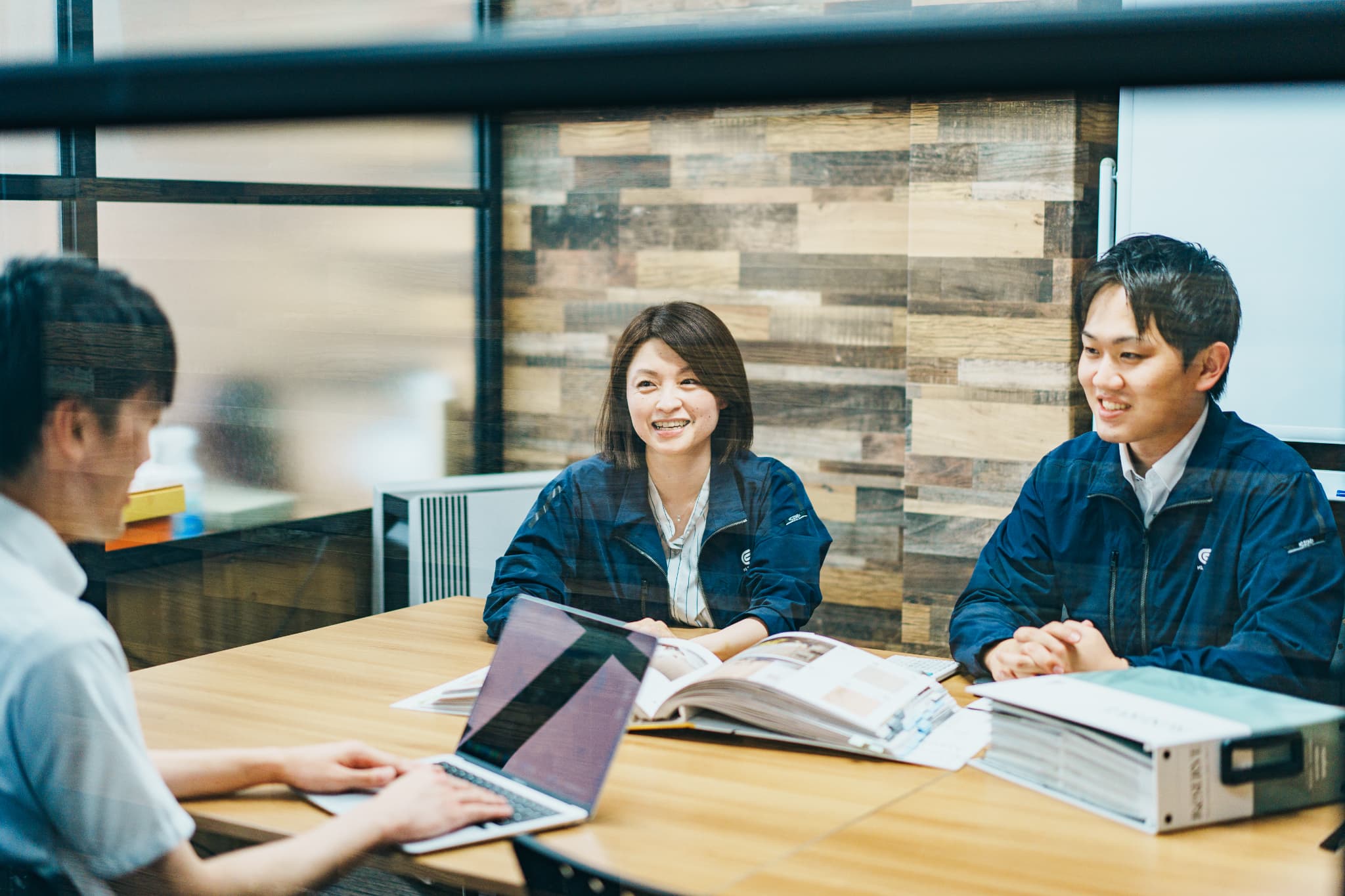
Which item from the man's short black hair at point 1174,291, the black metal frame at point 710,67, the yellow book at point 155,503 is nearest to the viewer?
the black metal frame at point 710,67

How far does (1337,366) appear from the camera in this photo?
470 millimetres

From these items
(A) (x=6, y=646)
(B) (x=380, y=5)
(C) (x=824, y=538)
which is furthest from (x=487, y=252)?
(A) (x=6, y=646)

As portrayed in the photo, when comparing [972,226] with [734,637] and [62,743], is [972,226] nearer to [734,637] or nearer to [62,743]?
[734,637]

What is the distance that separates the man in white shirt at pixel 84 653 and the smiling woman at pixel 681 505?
214 mm

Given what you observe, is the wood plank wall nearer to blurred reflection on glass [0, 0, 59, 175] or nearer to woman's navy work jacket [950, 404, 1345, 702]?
woman's navy work jacket [950, 404, 1345, 702]

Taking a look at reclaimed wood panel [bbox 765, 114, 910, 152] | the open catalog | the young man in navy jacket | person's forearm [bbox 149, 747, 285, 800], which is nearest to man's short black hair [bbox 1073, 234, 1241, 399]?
the young man in navy jacket

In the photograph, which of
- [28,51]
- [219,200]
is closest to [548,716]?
[219,200]

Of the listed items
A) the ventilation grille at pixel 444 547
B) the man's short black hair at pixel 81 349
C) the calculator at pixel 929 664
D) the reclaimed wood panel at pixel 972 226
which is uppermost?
the reclaimed wood panel at pixel 972 226

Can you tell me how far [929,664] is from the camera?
742 millimetres

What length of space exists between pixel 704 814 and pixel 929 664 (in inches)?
7.0

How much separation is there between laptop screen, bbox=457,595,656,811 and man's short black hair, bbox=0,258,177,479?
29 cm

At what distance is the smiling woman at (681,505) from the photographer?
0.65 m

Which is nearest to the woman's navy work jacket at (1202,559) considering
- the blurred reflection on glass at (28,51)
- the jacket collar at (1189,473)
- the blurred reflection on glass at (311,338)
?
the jacket collar at (1189,473)

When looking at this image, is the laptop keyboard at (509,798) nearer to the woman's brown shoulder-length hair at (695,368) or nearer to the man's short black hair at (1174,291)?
the woman's brown shoulder-length hair at (695,368)
